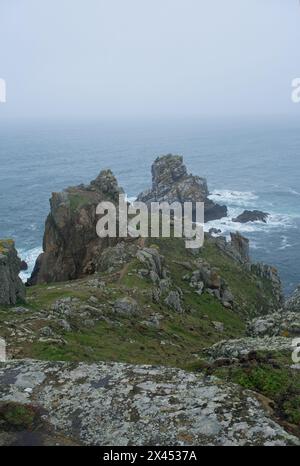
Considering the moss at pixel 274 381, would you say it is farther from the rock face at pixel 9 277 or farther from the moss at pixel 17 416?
the rock face at pixel 9 277

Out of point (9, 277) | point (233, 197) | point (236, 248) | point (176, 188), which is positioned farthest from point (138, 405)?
point (233, 197)

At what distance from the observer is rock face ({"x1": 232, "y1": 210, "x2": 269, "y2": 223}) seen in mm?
136875

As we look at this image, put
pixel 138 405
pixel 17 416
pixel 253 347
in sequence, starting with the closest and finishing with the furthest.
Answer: pixel 17 416 < pixel 138 405 < pixel 253 347

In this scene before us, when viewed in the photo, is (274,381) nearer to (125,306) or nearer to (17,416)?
(17,416)

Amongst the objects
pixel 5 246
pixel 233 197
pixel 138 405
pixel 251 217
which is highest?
pixel 5 246

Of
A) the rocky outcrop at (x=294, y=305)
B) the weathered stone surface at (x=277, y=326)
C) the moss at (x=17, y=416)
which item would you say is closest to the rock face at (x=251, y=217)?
the rocky outcrop at (x=294, y=305)

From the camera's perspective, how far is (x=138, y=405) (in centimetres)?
1498

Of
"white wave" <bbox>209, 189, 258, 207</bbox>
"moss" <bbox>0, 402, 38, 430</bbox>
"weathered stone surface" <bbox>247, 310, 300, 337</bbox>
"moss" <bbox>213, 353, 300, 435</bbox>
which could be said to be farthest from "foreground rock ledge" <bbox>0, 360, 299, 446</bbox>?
"white wave" <bbox>209, 189, 258, 207</bbox>

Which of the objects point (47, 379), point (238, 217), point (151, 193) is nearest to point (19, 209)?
point (151, 193)

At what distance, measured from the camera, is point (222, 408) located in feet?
47.2

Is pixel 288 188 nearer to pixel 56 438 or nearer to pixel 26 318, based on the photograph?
pixel 26 318

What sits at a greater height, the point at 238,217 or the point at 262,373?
the point at 262,373

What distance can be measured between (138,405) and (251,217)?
127m
